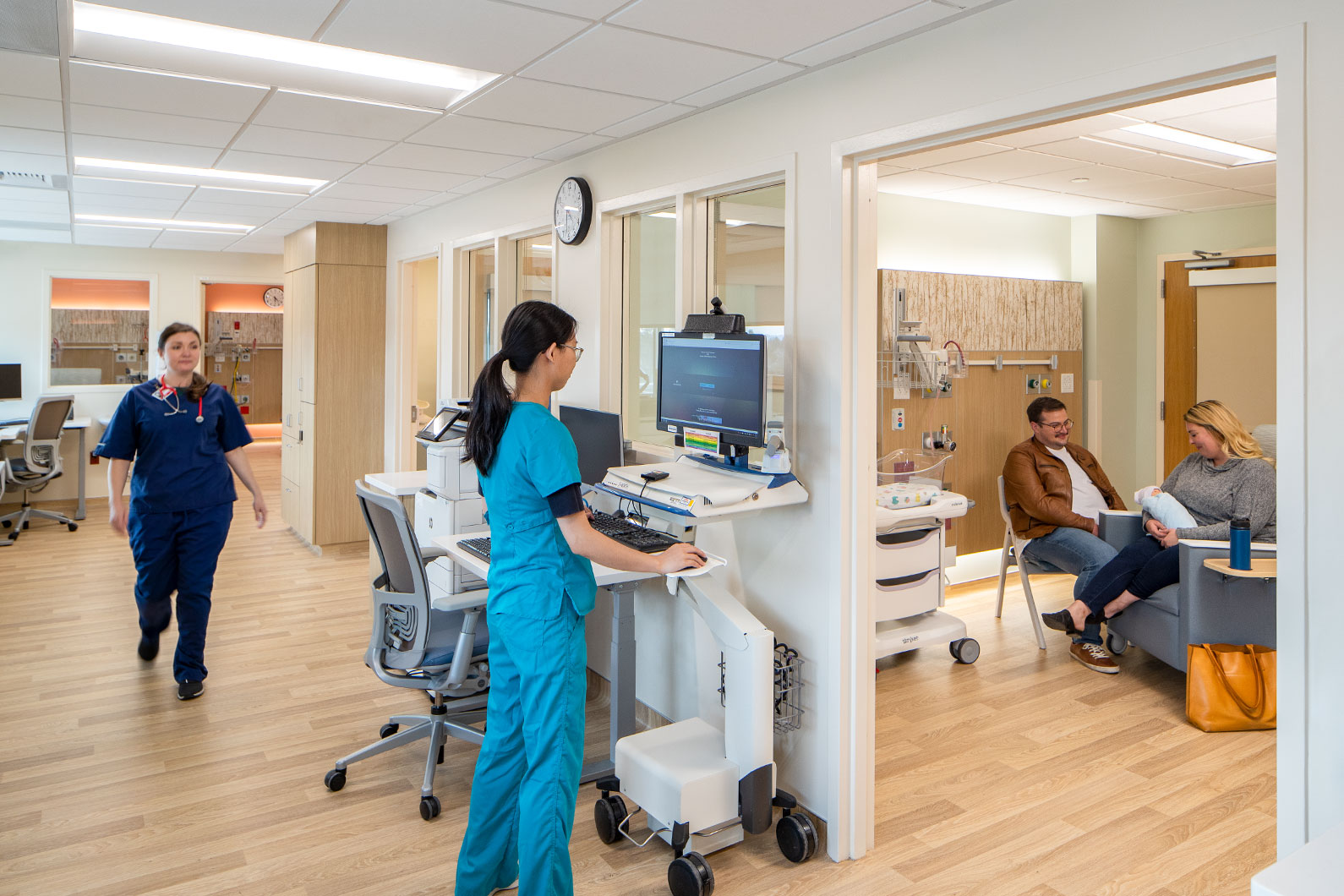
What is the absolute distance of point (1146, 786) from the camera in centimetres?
324

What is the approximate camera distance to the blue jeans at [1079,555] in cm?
A: 454

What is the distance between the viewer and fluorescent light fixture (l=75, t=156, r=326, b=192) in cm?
457

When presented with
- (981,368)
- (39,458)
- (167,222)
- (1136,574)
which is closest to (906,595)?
(1136,574)

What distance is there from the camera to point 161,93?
3254 mm

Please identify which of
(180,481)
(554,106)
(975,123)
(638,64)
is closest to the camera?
(975,123)

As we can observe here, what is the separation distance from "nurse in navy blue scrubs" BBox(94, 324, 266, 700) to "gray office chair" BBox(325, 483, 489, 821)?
112 centimetres

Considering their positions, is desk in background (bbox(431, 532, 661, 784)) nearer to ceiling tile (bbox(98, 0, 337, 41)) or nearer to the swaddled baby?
ceiling tile (bbox(98, 0, 337, 41))

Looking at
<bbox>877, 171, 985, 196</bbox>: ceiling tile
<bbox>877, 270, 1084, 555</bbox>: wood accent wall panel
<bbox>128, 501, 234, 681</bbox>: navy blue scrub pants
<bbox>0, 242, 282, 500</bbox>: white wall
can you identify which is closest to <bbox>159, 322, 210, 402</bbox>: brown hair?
<bbox>128, 501, 234, 681</bbox>: navy blue scrub pants

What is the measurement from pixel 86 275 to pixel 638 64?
25.8ft

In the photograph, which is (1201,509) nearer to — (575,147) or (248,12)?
(575,147)

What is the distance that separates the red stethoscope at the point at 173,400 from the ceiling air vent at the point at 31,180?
6.28ft

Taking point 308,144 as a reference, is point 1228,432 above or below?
below

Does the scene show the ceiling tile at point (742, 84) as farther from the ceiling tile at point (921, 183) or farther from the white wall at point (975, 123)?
the ceiling tile at point (921, 183)

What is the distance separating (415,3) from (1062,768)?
10.6 feet
